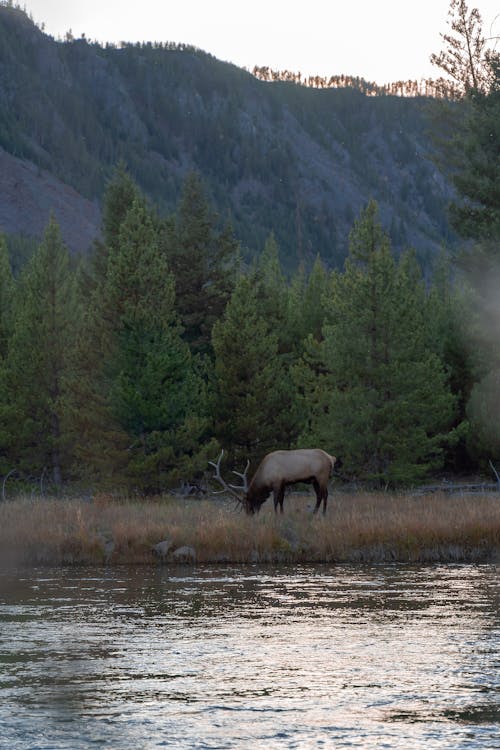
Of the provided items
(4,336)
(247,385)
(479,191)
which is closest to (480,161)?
(479,191)

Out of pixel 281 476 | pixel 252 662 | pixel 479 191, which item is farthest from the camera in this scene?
pixel 479 191

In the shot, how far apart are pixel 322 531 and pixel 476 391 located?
1666cm

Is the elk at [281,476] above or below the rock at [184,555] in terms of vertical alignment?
above

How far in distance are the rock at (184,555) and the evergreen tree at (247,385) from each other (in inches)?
565

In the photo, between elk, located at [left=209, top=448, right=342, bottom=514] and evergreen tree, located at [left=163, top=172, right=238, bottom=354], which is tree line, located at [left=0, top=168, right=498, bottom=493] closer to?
evergreen tree, located at [left=163, top=172, right=238, bottom=354]

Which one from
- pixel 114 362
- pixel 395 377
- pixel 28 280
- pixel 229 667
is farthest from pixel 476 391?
pixel 229 667

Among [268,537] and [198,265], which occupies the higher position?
[198,265]

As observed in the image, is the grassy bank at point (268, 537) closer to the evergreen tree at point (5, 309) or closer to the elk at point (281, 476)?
the elk at point (281, 476)

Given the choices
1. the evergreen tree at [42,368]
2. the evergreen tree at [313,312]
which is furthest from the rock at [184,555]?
the evergreen tree at [313,312]

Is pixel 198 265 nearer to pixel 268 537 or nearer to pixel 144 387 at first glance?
pixel 144 387

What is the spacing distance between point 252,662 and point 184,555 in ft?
40.1

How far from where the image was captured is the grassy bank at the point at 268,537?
25.8 metres

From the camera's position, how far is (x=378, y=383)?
3912 centimetres

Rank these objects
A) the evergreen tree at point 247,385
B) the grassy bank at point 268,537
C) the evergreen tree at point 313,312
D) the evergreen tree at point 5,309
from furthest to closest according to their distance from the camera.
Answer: the evergreen tree at point 313,312, the evergreen tree at point 5,309, the evergreen tree at point 247,385, the grassy bank at point 268,537
